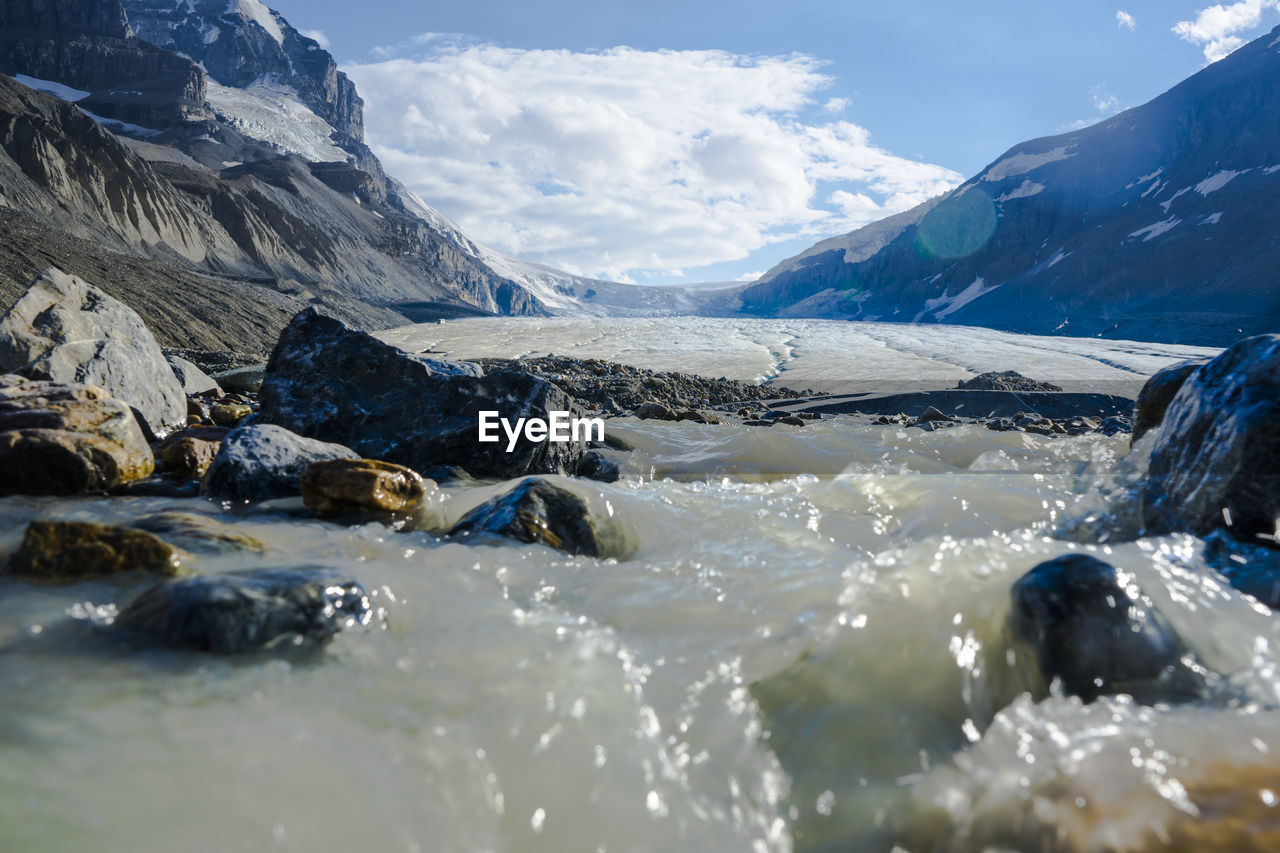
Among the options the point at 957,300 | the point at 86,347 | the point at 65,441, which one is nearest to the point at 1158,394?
the point at 65,441

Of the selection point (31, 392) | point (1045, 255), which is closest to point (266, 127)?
point (1045, 255)

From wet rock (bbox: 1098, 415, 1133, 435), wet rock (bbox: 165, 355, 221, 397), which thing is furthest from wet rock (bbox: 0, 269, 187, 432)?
wet rock (bbox: 1098, 415, 1133, 435)

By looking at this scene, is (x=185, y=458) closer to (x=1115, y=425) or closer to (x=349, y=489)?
(x=349, y=489)

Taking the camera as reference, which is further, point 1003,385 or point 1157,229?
point 1157,229

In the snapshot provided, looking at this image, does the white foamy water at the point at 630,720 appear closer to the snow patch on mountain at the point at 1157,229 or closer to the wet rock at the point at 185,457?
the wet rock at the point at 185,457

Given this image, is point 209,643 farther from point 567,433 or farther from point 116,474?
point 567,433

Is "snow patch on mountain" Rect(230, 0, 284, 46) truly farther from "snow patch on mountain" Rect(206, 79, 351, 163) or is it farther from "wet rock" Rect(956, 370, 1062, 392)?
"wet rock" Rect(956, 370, 1062, 392)
